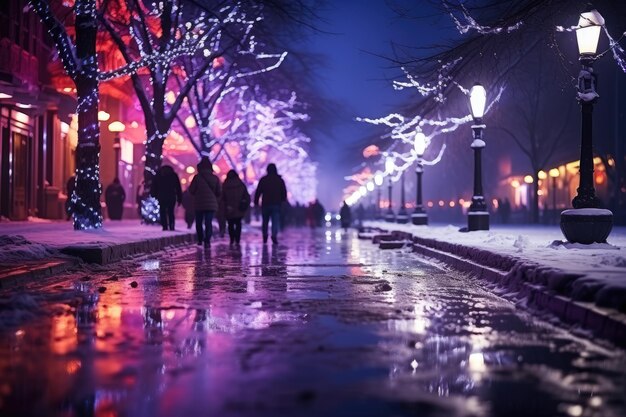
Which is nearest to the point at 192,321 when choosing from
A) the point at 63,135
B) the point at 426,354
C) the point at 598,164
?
the point at 426,354

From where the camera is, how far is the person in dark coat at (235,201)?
70.9 ft

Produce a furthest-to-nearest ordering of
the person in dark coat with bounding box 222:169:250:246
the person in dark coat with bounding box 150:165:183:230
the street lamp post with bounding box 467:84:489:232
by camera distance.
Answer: the person in dark coat with bounding box 150:165:183:230, the street lamp post with bounding box 467:84:489:232, the person in dark coat with bounding box 222:169:250:246

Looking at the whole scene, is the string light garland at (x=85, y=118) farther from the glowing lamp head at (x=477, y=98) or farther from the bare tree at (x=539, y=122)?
the bare tree at (x=539, y=122)

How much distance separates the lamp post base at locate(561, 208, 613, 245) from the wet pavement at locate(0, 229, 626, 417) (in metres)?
4.74

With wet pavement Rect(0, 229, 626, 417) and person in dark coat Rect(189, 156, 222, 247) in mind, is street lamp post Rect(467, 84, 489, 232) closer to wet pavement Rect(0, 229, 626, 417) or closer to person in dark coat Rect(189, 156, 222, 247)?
person in dark coat Rect(189, 156, 222, 247)

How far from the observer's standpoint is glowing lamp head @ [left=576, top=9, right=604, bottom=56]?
13.9 meters

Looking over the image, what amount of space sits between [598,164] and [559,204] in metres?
13.2

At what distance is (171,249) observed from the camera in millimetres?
19219

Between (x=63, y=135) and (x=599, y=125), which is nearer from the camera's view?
(x=63, y=135)

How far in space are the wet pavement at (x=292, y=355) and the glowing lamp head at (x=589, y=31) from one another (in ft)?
21.3

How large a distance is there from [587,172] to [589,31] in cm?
242

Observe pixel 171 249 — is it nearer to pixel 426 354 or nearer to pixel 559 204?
pixel 426 354

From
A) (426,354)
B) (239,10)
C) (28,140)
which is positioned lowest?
(426,354)

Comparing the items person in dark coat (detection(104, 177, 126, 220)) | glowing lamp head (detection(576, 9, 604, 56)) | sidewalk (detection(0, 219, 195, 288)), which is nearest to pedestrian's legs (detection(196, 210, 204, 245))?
sidewalk (detection(0, 219, 195, 288))
